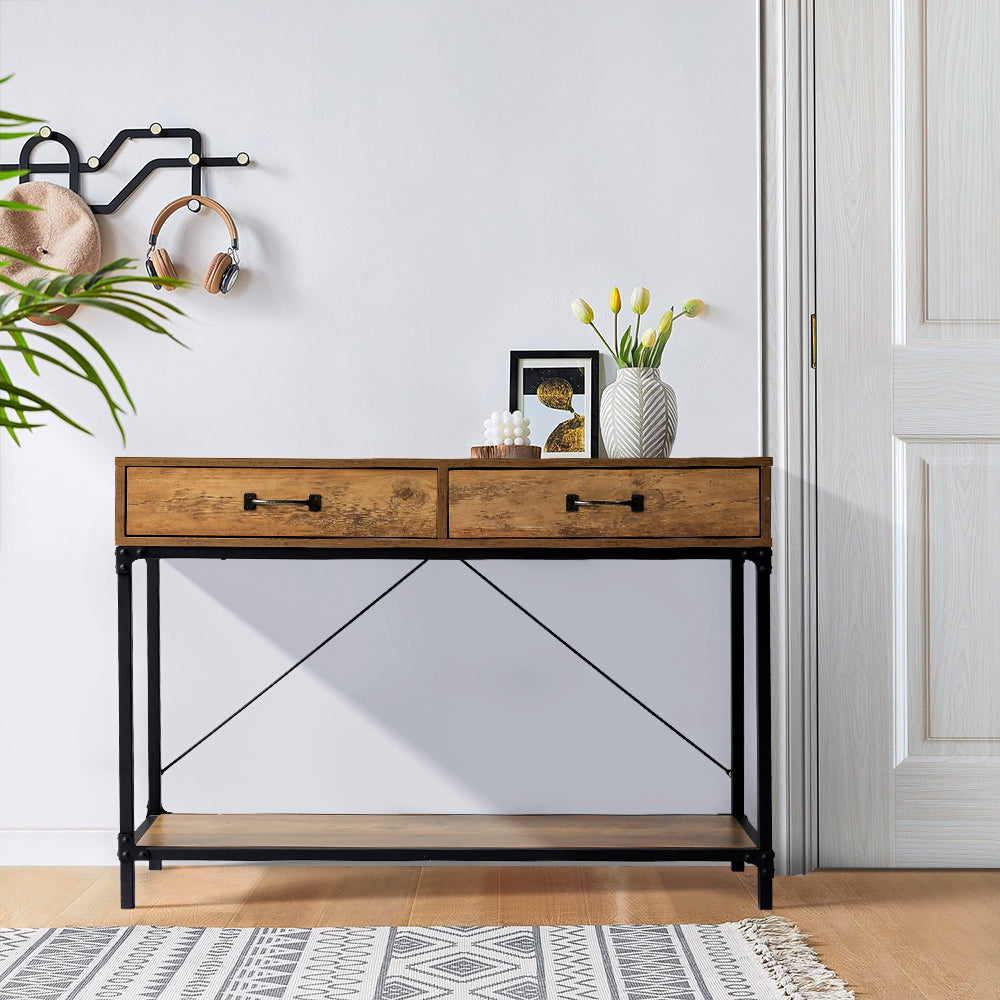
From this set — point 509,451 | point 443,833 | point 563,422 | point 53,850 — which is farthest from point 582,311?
point 53,850

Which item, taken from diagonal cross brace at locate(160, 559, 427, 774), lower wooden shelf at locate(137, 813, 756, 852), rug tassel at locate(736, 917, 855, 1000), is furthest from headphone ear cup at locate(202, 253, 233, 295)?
rug tassel at locate(736, 917, 855, 1000)

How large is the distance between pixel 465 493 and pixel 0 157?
4.19 ft

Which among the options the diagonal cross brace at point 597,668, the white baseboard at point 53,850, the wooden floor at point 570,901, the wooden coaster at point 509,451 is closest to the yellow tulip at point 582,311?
the wooden coaster at point 509,451

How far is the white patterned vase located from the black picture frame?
0.62 feet

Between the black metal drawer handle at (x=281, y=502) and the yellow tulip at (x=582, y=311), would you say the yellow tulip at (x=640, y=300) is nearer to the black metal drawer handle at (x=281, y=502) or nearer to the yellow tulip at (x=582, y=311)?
the yellow tulip at (x=582, y=311)

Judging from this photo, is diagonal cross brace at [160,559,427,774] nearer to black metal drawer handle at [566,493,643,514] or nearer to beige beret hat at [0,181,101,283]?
black metal drawer handle at [566,493,643,514]

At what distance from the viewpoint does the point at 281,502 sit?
5.28 ft

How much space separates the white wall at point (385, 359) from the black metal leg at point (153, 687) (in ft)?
0.22

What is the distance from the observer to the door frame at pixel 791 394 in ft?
6.31

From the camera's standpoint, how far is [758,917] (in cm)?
165

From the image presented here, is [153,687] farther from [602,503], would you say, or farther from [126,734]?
[602,503]

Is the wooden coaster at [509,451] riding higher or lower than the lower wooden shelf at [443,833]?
higher

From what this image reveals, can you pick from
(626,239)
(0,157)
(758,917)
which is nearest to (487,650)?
(758,917)

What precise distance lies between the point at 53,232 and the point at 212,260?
0.33 meters
